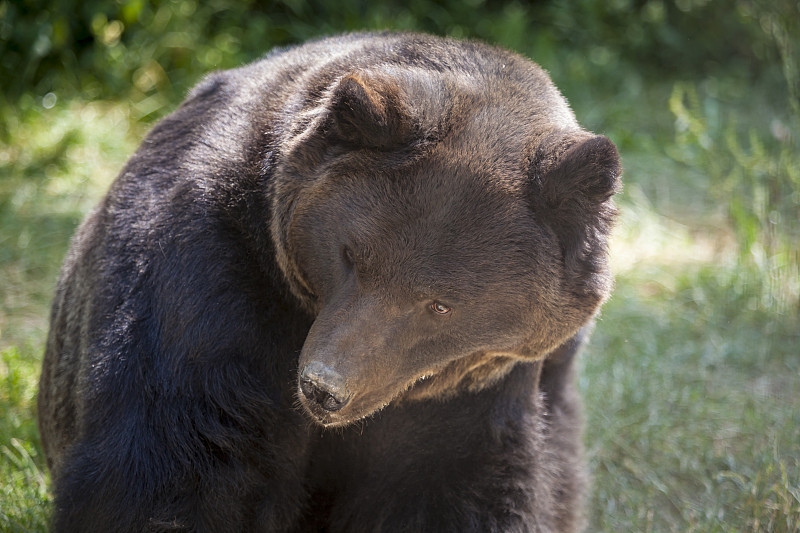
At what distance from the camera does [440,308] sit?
3.10 meters

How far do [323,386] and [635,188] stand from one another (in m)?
5.87

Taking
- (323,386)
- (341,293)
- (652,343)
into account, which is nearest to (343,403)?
(323,386)

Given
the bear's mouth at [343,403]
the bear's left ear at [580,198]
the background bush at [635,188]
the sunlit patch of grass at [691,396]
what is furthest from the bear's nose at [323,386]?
the sunlit patch of grass at [691,396]

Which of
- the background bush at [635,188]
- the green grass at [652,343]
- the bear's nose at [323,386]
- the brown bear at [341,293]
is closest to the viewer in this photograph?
the bear's nose at [323,386]

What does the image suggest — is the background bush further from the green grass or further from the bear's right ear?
the bear's right ear

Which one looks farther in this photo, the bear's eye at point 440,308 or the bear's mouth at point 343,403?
the bear's eye at point 440,308

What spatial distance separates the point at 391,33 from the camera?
3.83m

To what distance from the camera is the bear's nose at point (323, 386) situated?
289cm

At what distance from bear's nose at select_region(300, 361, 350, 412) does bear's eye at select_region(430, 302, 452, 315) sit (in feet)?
1.40

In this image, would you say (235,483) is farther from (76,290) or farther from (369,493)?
(76,290)

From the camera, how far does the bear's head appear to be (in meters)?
2.97

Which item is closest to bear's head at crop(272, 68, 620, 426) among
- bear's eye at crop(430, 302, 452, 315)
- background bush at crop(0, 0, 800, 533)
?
bear's eye at crop(430, 302, 452, 315)

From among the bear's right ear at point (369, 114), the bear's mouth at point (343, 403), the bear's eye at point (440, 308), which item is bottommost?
the bear's mouth at point (343, 403)

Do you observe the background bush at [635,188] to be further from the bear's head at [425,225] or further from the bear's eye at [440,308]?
the bear's eye at [440,308]
